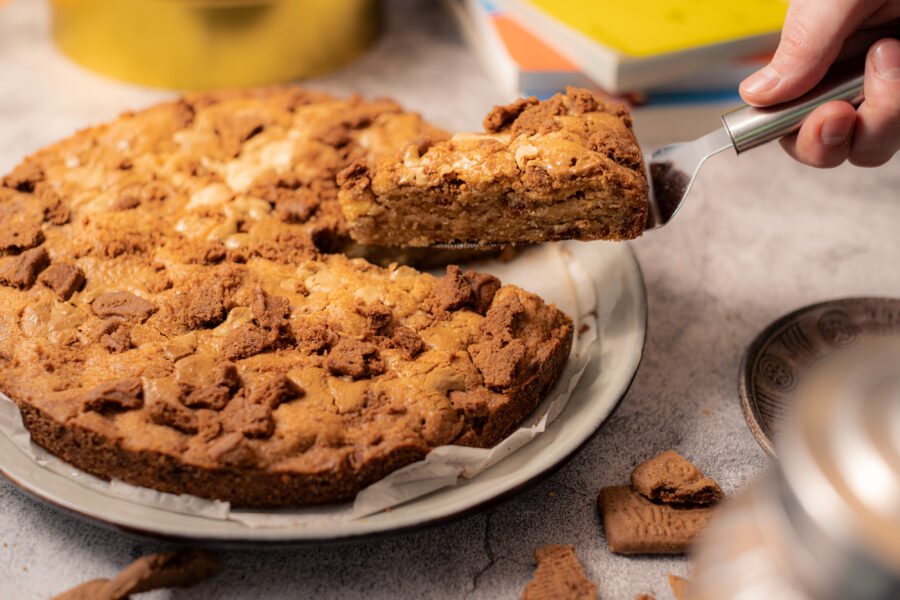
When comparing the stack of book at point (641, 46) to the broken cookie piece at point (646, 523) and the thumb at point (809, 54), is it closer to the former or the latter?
the thumb at point (809, 54)

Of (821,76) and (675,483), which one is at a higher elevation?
(821,76)

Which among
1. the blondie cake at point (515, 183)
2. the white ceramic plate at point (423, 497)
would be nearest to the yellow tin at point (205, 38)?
the blondie cake at point (515, 183)

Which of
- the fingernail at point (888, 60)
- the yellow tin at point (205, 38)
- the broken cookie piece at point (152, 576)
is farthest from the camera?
the yellow tin at point (205, 38)

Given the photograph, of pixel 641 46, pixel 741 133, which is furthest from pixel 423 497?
pixel 641 46

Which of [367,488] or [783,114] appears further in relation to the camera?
[783,114]

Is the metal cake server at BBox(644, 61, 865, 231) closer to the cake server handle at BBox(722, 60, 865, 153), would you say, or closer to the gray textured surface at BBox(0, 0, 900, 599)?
the cake server handle at BBox(722, 60, 865, 153)

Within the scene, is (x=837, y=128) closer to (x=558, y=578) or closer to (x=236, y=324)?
(x=558, y=578)
